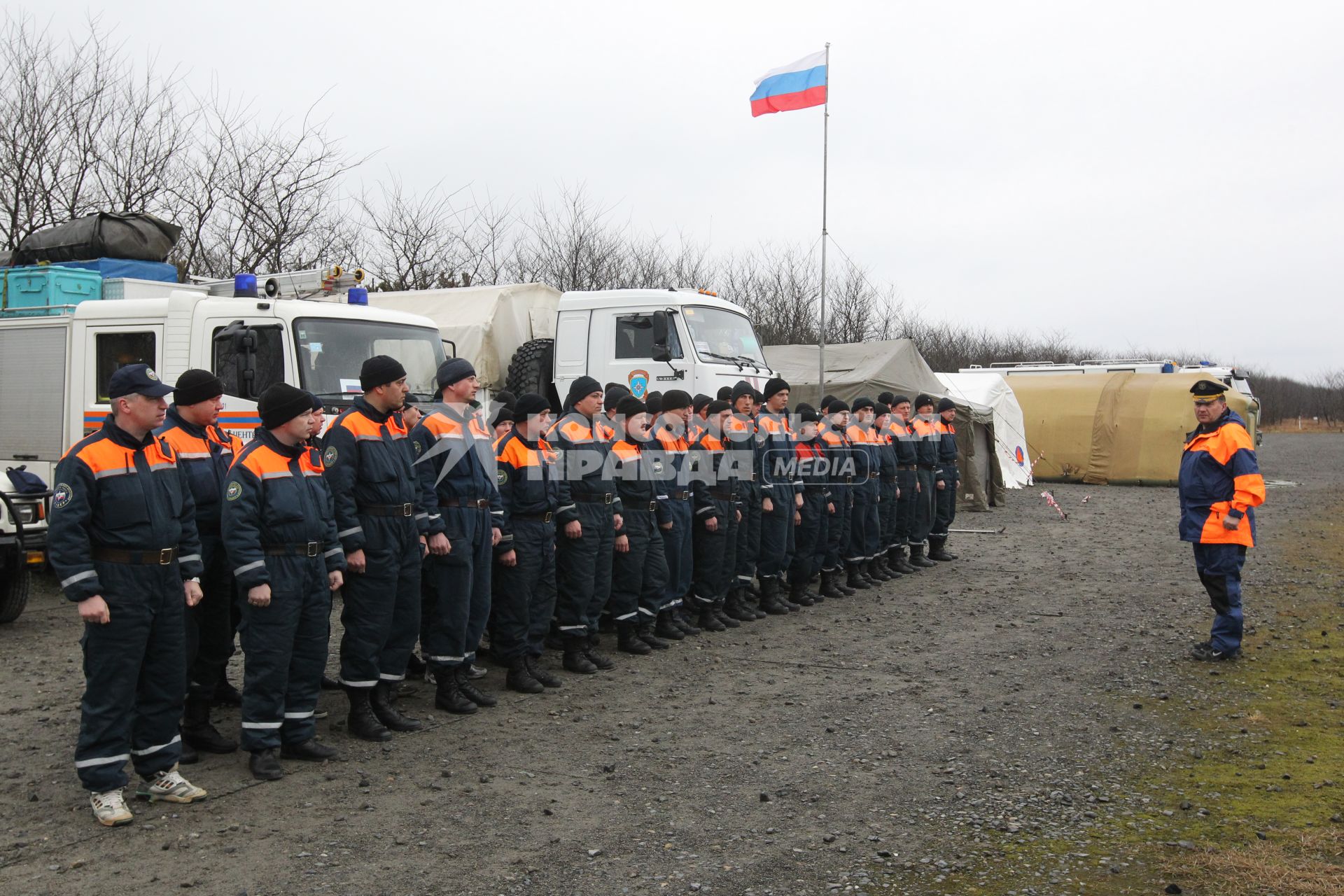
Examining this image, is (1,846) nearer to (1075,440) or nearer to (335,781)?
(335,781)

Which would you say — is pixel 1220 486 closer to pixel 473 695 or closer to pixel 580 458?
pixel 580 458

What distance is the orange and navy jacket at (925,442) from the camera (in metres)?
12.8

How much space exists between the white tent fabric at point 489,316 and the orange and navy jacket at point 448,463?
572 cm

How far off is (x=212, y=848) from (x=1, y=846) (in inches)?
35.8

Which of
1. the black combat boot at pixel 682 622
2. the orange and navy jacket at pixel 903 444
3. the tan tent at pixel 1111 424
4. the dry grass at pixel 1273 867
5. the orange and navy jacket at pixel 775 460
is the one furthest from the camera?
the tan tent at pixel 1111 424

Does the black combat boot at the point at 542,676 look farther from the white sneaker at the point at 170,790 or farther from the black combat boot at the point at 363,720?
the white sneaker at the point at 170,790

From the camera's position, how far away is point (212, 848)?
453cm

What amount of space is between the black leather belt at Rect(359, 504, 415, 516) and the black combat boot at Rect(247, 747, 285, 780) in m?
1.36

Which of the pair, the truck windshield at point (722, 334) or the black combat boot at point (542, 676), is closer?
the black combat boot at point (542, 676)

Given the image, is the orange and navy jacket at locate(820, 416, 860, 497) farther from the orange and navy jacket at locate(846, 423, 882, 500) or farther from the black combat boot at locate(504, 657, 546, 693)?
the black combat boot at locate(504, 657, 546, 693)

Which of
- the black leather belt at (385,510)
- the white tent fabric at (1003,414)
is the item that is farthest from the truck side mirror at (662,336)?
the white tent fabric at (1003,414)

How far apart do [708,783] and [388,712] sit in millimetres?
2082

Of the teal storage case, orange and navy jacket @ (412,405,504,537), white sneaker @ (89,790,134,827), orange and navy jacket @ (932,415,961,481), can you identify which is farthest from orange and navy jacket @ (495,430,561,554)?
orange and navy jacket @ (932,415,961,481)

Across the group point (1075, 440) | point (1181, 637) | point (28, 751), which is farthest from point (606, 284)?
point (28, 751)
